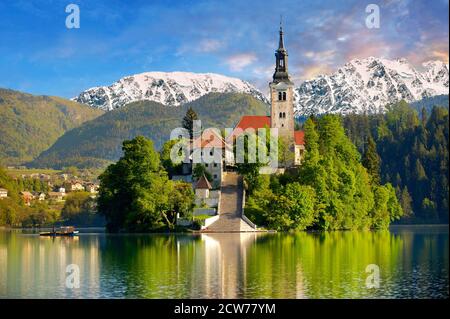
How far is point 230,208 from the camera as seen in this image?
84.4 m

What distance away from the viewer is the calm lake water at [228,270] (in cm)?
3316

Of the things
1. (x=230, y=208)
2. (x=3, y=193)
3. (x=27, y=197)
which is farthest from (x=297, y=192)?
(x=27, y=197)

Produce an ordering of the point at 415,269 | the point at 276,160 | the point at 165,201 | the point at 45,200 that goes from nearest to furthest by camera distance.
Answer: the point at 415,269
the point at 165,201
the point at 276,160
the point at 45,200

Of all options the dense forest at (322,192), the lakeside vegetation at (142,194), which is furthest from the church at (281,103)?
the lakeside vegetation at (142,194)

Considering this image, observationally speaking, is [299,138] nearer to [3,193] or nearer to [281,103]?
[281,103]

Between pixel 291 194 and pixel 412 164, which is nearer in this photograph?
pixel 291 194

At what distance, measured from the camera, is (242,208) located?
83812mm

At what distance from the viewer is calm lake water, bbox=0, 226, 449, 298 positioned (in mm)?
33156

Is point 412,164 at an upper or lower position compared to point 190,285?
upper

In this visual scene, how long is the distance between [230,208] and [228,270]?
4316cm
